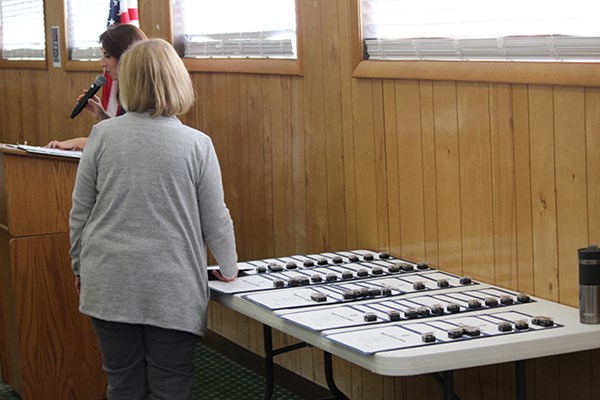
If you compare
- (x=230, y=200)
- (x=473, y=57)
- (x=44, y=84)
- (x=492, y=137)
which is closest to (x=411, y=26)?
(x=473, y=57)

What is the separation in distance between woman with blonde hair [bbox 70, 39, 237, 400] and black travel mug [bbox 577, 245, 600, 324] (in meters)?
1.13

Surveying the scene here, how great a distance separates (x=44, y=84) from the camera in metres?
7.25

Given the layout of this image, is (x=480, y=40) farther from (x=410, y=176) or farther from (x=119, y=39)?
(x=119, y=39)

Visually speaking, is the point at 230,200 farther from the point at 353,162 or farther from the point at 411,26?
the point at 411,26

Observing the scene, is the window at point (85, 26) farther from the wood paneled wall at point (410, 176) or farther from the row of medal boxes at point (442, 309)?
the row of medal boxes at point (442, 309)

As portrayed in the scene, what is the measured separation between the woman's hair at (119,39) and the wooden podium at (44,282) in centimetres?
52

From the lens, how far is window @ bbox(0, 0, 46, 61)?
288 inches

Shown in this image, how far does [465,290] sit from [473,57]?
0.71 meters

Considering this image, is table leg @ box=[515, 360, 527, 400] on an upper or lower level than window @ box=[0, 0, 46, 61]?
lower

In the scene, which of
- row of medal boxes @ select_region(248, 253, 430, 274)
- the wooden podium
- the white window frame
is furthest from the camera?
the white window frame

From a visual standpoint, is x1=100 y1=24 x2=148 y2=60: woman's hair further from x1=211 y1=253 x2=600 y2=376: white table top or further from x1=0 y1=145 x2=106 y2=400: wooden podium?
x1=211 y1=253 x2=600 y2=376: white table top

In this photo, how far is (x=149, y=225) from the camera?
3.03 m

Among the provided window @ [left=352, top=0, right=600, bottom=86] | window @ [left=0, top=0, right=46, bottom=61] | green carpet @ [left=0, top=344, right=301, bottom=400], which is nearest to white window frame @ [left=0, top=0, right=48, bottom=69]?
window @ [left=0, top=0, right=46, bottom=61]

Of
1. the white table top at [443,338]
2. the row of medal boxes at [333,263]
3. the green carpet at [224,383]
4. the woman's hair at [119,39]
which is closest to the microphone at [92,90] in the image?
the woman's hair at [119,39]
